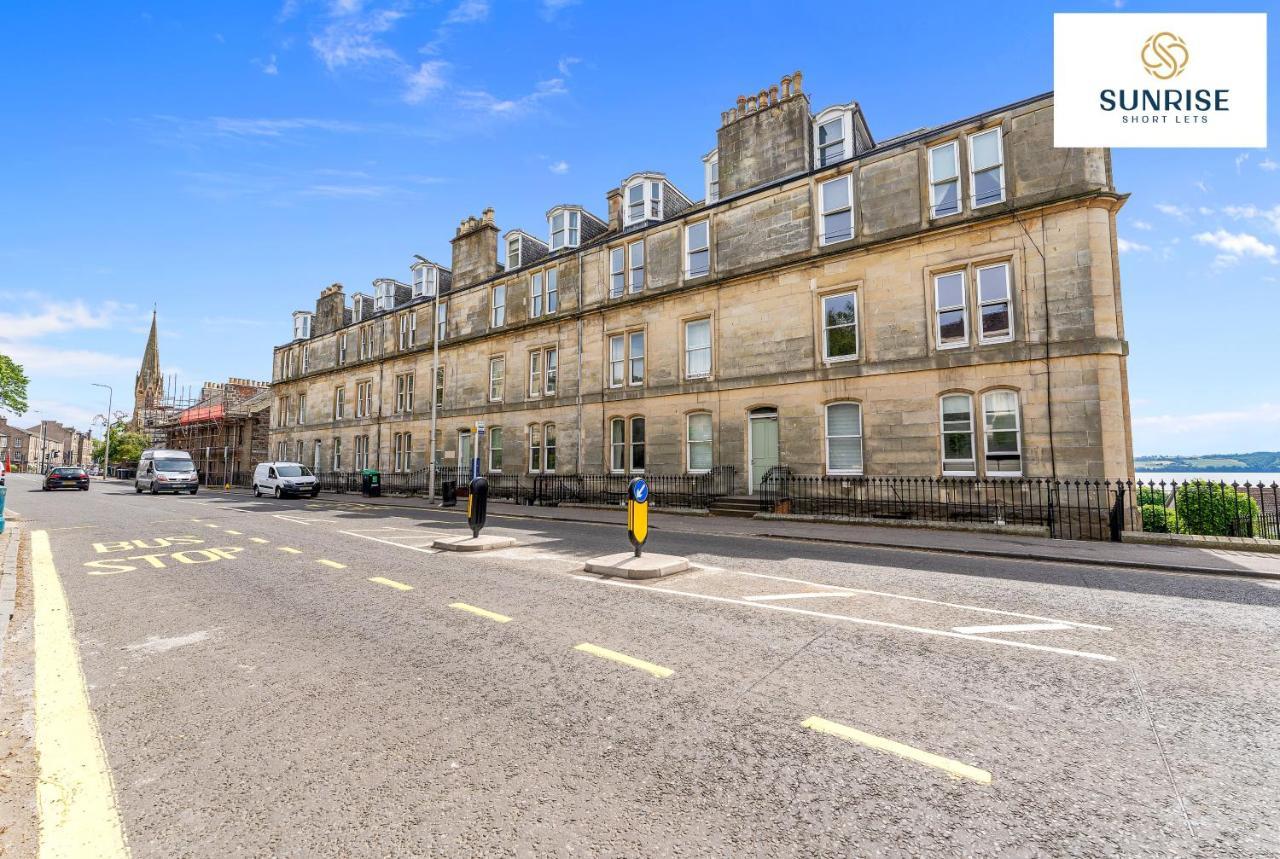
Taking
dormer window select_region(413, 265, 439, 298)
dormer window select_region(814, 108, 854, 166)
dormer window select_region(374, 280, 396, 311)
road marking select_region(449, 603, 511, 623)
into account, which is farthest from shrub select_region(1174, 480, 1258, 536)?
dormer window select_region(374, 280, 396, 311)

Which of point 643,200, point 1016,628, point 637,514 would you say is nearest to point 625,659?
point 1016,628

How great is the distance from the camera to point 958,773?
2771 mm

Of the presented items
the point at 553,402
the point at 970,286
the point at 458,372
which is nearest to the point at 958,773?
the point at 970,286

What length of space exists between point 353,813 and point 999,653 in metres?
4.80

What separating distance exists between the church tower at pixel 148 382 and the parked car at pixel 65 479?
57230 mm

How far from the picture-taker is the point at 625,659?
14.4 feet

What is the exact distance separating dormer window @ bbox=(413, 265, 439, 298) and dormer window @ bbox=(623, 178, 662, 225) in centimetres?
1541

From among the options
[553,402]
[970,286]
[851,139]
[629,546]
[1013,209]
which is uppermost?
[851,139]

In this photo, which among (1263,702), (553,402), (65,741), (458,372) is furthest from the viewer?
(458,372)

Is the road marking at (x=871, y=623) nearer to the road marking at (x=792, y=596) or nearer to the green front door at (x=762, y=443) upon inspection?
the road marking at (x=792, y=596)

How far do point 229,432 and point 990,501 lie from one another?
59910 millimetres

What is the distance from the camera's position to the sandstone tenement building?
1345 cm

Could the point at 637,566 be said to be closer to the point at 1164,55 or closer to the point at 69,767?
the point at 69,767

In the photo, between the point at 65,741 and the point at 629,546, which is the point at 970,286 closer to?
the point at 629,546
